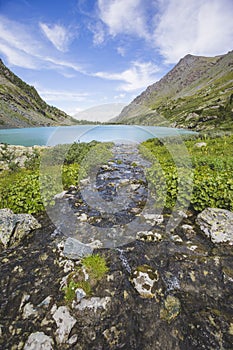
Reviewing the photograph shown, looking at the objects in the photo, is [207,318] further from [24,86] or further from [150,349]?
[24,86]

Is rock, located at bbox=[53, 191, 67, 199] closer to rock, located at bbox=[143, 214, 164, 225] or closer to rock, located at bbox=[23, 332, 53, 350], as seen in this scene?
rock, located at bbox=[143, 214, 164, 225]

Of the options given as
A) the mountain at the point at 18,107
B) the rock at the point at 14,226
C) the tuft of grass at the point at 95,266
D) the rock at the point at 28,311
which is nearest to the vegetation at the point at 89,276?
the tuft of grass at the point at 95,266

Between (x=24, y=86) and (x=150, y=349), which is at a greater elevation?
(x=24, y=86)

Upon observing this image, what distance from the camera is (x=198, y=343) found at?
3557 mm

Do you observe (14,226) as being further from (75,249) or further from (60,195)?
(60,195)

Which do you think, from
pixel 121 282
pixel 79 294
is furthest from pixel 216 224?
pixel 79 294

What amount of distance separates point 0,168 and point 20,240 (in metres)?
9.90

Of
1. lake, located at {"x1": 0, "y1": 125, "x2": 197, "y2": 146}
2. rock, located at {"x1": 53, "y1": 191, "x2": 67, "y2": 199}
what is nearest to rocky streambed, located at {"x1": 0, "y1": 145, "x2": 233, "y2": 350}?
rock, located at {"x1": 53, "y1": 191, "x2": 67, "y2": 199}

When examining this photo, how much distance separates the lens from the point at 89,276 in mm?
4824

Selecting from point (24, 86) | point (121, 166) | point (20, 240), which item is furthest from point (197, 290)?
point (24, 86)

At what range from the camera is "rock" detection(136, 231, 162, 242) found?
21.5 ft

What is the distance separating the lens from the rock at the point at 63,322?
362 cm

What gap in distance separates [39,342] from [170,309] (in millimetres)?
2719

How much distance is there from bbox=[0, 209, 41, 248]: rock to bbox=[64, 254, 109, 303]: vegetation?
2632 millimetres
